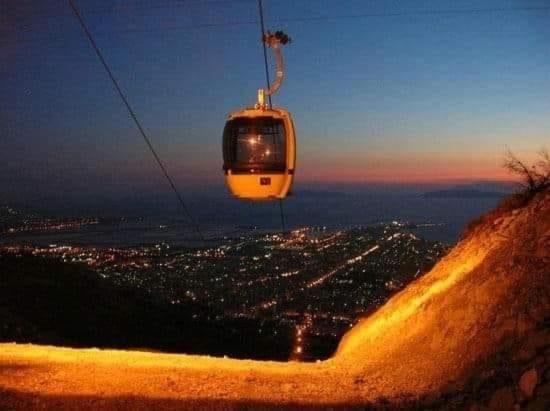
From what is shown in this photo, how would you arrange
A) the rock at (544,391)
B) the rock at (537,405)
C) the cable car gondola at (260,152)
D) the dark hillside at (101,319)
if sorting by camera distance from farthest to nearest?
the dark hillside at (101,319) → the cable car gondola at (260,152) → the rock at (544,391) → the rock at (537,405)

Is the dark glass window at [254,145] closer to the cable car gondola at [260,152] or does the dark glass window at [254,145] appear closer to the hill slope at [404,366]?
the cable car gondola at [260,152]

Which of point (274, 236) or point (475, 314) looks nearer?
point (475, 314)

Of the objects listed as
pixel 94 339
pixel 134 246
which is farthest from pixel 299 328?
pixel 134 246

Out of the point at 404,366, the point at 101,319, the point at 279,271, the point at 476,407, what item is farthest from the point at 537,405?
the point at 279,271

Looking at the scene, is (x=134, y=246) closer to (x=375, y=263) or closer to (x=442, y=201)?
(x=375, y=263)

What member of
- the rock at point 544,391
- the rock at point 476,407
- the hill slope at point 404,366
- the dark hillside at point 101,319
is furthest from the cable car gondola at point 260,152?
the dark hillside at point 101,319

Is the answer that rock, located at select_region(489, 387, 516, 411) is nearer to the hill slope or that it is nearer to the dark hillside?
the hill slope
